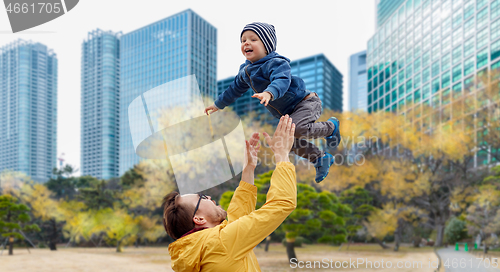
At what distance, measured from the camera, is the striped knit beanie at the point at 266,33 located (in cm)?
178

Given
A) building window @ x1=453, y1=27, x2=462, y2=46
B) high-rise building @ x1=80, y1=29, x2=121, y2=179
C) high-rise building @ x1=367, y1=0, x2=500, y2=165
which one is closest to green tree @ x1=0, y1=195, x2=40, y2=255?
high-rise building @ x1=367, y1=0, x2=500, y2=165

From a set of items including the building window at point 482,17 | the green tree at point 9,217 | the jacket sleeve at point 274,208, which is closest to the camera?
the jacket sleeve at point 274,208

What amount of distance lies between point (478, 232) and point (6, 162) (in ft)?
153

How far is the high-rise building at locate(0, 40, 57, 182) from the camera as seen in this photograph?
139 feet

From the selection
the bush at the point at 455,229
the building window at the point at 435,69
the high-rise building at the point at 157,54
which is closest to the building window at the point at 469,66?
the building window at the point at 435,69

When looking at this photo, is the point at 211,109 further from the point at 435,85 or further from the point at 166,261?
the point at 435,85

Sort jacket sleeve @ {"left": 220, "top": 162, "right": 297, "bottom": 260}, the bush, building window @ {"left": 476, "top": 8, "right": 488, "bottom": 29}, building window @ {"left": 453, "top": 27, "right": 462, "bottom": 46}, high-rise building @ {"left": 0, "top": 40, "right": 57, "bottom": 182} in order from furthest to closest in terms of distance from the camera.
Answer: high-rise building @ {"left": 0, "top": 40, "right": 57, "bottom": 182} < building window @ {"left": 453, "top": 27, "right": 462, "bottom": 46} < building window @ {"left": 476, "top": 8, "right": 488, "bottom": 29} < the bush < jacket sleeve @ {"left": 220, "top": 162, "right": 297, "bottom": 260}

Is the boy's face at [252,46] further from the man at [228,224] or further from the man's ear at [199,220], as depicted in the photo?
the man's ear at [199,220]

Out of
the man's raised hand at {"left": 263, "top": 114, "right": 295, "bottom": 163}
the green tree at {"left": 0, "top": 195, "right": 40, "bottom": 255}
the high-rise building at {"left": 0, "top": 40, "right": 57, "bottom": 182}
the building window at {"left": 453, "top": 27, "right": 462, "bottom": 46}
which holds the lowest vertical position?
the green tree at {"left": 0, "top": 195, "right": 40, "bottom": 255}

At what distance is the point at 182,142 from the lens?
279cm

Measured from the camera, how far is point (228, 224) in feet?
4.86

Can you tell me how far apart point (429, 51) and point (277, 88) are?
152ft

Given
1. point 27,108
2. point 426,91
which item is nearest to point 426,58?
point 426,91

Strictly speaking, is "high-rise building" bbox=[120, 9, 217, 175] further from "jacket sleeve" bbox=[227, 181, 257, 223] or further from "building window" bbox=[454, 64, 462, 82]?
"building window" bbox=[454, 64, 462, 82]
